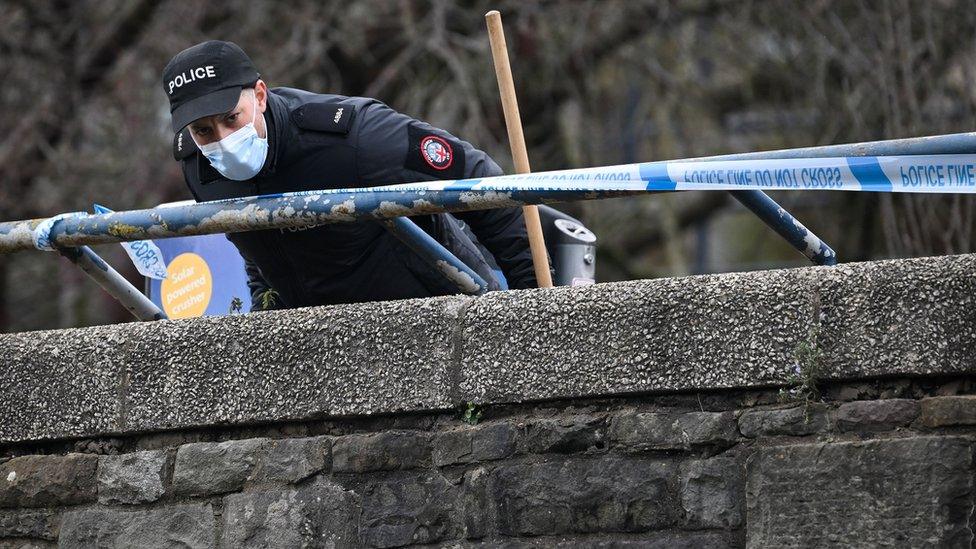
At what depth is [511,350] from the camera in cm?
335

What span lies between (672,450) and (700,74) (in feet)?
28.4

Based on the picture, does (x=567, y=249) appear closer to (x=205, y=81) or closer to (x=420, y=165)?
(x=420, y=165)

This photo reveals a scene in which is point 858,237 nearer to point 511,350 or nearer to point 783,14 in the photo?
point 783,14

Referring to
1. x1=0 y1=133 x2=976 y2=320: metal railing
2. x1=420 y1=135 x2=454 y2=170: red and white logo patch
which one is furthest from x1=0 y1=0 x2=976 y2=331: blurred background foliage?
x1=0 y1=133 x2=976 y2=320: metal railing

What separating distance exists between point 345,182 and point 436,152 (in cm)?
27

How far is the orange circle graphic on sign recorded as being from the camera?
5352mm

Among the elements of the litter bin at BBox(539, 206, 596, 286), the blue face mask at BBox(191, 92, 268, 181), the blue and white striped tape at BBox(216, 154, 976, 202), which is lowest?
the blue and white striped tape at BBox(216, 154, 976, 202)

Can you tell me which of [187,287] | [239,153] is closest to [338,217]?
[239,153]

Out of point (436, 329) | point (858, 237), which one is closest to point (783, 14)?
point (858, 237)

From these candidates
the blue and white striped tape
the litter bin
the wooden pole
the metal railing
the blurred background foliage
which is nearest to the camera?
the blue and white striped tape

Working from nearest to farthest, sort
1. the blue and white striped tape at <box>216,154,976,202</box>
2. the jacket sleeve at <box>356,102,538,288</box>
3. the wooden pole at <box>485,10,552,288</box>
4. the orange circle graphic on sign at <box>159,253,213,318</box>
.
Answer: the blue and white striped tape at <box>216,154,976,202</box>
the wooden pole at <box>485,10,552,288</box>
the jacket sleeve at <box>356,102,538,288</box>
the orange circle graphic on sign at <box>159,253,213,318</box>

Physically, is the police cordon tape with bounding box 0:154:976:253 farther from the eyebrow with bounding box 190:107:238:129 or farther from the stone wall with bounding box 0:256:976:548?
the eyebrow with bounding box 190:107:238:129

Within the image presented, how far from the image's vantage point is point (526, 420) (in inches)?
132

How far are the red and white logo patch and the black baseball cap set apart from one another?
527 millimetres
